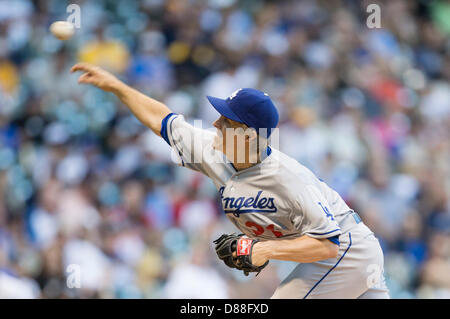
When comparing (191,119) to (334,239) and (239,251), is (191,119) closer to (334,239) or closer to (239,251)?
(239,251)

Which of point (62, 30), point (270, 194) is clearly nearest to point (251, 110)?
point (270, 194)

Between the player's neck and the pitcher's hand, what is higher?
the pitcher's hand

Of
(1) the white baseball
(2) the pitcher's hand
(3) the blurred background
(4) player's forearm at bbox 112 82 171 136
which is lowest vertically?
(3) the blurred background

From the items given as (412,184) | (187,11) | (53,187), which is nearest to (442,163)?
(412,184)

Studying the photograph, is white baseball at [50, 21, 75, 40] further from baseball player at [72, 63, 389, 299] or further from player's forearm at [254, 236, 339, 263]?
player's forearm at [254, 236, 339, 263]

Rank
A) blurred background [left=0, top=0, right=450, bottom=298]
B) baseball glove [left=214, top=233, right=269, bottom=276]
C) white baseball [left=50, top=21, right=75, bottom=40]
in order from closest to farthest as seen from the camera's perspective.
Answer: baseball glove [left=214, top=233, right=269, bottom=276] → white baseball [left=50, top=21, right=75, bottom=40] → blurred background [left=0, top=0, right=450, bottom=298]

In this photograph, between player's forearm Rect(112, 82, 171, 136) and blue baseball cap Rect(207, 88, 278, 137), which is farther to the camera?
player's forearm Rect(112, 82, 171, 136)

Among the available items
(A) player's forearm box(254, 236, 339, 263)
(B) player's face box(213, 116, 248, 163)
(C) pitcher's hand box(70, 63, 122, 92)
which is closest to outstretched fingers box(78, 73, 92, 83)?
(C) pitcher's hand box(70, 63, 122, 92)

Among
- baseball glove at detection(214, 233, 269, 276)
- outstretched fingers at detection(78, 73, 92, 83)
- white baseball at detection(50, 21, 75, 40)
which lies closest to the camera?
baseball glove at detection(214, 233, 269, 276)
